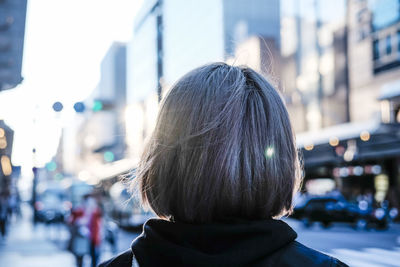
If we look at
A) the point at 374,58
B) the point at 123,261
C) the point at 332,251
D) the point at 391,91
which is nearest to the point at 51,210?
the point at 332,251

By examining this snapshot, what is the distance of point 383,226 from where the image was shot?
17.6 meters

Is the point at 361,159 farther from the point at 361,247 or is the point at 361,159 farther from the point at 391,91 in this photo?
the point at 361,247

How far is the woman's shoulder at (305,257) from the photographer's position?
1.10 m

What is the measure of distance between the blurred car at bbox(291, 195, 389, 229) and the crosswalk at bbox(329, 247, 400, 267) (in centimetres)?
649

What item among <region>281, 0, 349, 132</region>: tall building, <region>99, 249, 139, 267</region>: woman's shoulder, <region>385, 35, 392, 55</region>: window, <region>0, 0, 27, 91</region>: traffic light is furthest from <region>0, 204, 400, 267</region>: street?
<region>281, 0, 349, 132</region>: tall building

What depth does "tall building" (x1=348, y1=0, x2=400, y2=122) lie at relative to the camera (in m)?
25.0

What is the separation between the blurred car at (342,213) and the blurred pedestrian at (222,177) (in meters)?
18.2

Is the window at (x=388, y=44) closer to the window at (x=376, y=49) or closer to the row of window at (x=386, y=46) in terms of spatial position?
the row of window at (x=386, y=46)

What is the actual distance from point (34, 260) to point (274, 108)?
11329 mm

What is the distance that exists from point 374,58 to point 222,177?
31106 millimetres

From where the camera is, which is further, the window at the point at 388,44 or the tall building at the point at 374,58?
the window at the point at 388,44

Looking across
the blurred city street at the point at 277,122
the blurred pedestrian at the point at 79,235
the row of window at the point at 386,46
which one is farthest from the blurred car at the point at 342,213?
the blurred pedestrian at the point at 79,235

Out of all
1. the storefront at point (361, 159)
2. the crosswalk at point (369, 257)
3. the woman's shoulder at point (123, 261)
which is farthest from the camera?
the storefront at point (361, 159)

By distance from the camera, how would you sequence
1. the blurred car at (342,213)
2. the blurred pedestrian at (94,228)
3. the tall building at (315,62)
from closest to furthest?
the blurred pedestrian at (94,228), the blurred car at (342,213), the tall building at (315,62)
